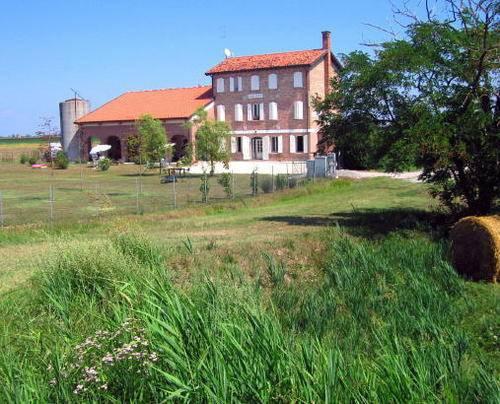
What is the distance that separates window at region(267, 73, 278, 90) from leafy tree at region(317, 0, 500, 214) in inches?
1824

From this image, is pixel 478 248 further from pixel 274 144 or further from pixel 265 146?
pixel 265 146

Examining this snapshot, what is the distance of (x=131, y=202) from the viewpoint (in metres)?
28.9

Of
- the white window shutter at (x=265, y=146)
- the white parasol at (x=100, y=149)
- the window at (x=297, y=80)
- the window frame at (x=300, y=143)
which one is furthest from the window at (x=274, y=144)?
the white parasol at (x=100, y=149)

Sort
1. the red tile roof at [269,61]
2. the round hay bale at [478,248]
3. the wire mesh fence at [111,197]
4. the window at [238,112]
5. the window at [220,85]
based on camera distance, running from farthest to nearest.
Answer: the window at [220,85]
the window at [238,112]
the red tile roof at [269,61]
the wire mesh fence at [111,197]
the round hay bale at [478,248]

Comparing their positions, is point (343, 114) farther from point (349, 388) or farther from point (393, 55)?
point (349, 388)

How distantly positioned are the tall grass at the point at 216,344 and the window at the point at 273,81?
181 ft

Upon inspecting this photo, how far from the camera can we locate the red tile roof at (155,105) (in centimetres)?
6681

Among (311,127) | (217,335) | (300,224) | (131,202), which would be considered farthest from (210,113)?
(217,335)

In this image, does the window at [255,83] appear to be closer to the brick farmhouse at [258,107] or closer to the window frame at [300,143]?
the brick farmhouse at [258,107]

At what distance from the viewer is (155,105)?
70.1 m

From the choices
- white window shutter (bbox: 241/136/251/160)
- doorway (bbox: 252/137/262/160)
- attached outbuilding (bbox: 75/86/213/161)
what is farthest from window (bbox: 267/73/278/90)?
attached outbuilding (bbox: 75/86/213/161)

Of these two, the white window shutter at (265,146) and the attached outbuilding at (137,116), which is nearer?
the white window shutter at (265,146)

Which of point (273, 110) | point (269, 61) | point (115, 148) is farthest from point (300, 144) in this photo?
point (115, 148)

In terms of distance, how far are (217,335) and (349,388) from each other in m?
1.33
